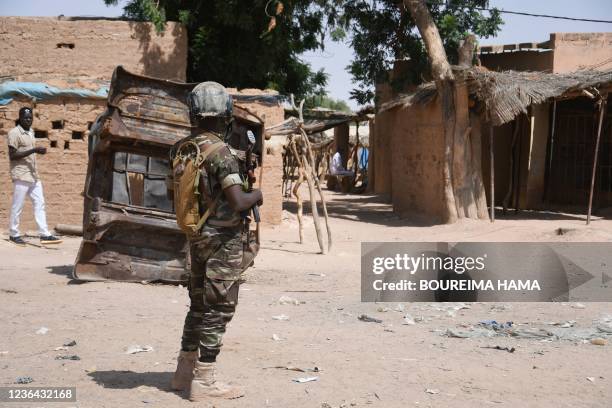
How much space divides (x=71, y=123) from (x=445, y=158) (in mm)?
5909

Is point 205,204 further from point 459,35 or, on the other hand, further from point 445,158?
point 459,35

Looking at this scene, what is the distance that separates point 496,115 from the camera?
41.1 feet

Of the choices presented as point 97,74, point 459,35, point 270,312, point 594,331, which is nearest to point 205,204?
point 270,312

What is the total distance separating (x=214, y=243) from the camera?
13.1 feet

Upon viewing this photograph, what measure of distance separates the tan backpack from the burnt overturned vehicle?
3261 mm

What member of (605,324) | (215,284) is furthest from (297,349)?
(605,324)

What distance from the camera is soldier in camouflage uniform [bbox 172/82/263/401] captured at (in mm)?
3949

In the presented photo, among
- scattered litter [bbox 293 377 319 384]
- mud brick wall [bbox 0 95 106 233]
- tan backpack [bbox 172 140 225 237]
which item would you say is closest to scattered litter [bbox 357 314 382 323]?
scattered litter [bbox 293 377 319 384]

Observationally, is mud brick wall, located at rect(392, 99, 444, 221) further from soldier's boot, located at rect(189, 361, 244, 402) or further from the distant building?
soldier's boot, located at rect(189, 361, 244, 402)

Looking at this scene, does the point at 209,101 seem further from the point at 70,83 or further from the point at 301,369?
the point at 70,83

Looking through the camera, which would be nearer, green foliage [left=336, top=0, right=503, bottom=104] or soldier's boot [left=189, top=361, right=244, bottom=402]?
soldier's boot [left=189, top=361, right=244, bottom=402]

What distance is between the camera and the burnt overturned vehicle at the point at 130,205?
23.9 feet

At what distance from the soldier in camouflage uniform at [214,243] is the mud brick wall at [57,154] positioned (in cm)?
767

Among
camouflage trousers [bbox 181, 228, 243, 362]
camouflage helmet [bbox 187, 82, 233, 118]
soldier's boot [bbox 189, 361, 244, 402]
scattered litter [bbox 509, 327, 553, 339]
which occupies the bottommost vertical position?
scattered litter [bbox 509, 327, 553, 339]
